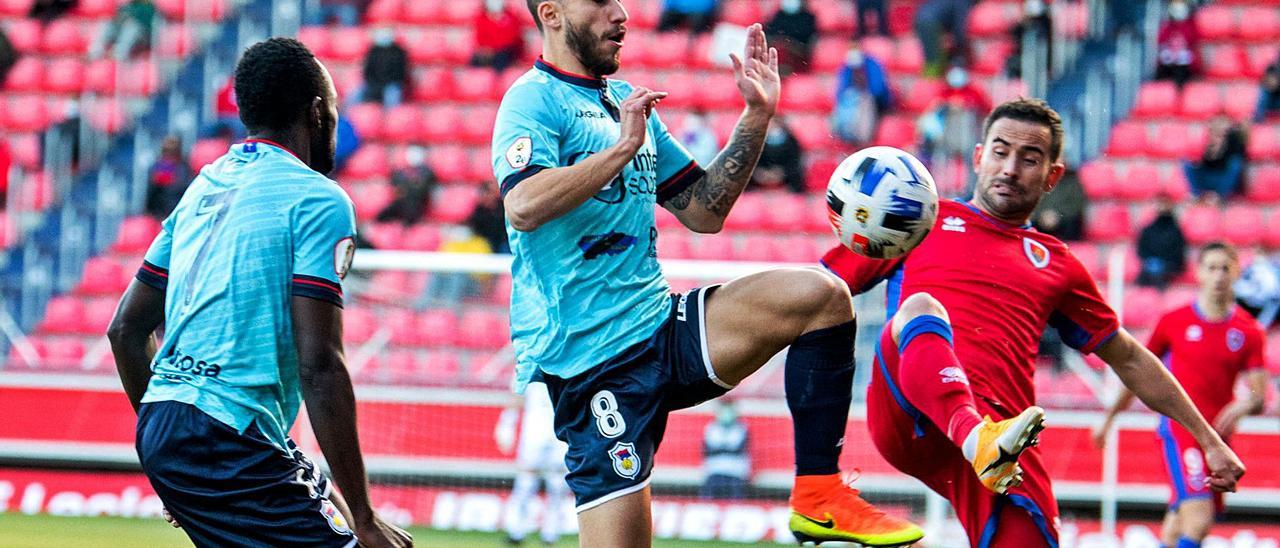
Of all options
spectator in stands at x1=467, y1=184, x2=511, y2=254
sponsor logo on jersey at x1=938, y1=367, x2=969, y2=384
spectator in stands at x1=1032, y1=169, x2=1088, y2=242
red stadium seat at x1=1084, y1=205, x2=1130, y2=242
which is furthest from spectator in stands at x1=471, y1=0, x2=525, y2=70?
sponsor logo on jersey at x1=938, y1=367, x2=969, y2=384

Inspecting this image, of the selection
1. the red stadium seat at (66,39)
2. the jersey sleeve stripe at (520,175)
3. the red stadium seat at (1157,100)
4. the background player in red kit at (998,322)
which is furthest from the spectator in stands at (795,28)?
the jersey sleeve stripe at (520,175)

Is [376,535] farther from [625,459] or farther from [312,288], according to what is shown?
[625,459]

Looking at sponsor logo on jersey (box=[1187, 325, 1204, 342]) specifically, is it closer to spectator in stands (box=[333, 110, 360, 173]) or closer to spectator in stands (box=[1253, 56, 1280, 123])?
spectator in stands (box=[1253, 56, 1280, 123])

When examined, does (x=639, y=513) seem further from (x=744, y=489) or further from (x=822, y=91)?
(x=822, y=91)

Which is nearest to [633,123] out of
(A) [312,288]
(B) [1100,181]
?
(A) [312,288]

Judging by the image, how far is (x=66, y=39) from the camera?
20.3m

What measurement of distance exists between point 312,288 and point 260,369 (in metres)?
0.29

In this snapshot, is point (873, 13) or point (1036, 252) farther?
point (873, 13)

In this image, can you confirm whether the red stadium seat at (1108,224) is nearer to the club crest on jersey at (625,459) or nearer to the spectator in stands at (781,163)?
the spectator in stands at (781,163)

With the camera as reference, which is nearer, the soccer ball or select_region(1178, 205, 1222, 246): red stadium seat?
the soccer ball

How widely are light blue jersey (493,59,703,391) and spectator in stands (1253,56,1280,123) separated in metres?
12.8

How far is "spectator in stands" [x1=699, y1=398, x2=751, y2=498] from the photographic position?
12570 mm

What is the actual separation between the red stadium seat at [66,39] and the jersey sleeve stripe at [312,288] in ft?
56.2

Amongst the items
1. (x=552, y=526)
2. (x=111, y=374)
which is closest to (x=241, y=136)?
(x=111, y=374)
